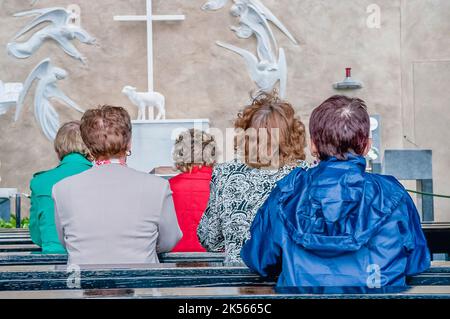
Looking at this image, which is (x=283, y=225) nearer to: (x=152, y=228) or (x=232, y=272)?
(x=232, y=272)

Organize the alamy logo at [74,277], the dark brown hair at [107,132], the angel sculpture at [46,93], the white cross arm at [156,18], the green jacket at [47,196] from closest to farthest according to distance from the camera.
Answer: the alamy logo at [74,277] < the dark brown hair at [107,132] < the green jacket at [47,196] < the white cross arm at [156,18] < the angel sculpture at [46,93]

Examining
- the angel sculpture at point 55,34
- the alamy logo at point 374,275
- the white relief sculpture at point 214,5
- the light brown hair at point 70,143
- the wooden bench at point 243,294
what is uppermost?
the white relief sculpture at point 214,5

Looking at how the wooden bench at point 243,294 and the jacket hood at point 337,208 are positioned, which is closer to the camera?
the wooden bench at point 243,294

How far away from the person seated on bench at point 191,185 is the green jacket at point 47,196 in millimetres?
417

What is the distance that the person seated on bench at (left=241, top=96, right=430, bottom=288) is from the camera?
1983mm

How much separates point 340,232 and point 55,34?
7625mm

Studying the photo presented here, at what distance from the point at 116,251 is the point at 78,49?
6806 mm

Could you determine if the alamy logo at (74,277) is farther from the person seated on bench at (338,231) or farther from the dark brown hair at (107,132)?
the dark brown hair at (107,132)

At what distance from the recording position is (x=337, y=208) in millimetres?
1982

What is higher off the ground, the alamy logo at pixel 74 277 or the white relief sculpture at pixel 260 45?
the white relief sculpture at pixel 260 45

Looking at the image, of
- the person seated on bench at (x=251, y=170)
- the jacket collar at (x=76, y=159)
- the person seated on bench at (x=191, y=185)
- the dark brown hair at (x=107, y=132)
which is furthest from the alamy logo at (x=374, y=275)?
the jacket collar at (x=76, y=159)

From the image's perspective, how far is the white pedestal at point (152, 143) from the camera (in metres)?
8.32

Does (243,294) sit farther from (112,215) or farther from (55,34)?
(55,34)
